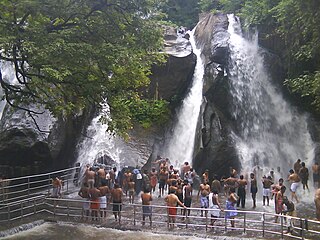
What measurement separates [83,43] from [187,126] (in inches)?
553

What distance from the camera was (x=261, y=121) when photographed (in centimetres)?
2327

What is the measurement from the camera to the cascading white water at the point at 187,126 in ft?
77.5

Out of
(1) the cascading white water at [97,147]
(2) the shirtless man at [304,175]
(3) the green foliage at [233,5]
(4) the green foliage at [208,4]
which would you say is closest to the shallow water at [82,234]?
(1) the cascading white water at [97,147]

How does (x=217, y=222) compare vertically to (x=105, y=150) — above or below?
below

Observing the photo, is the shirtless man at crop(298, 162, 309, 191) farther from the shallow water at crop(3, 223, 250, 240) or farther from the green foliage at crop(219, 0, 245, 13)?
the green foliage at crop(219, 0, 245, 13)

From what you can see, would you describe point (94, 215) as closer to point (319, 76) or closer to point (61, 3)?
point (61, 3)

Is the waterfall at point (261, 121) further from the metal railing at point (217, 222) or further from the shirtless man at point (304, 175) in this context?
the metal railing at point (217, 222)

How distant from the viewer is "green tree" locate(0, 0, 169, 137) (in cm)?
1097

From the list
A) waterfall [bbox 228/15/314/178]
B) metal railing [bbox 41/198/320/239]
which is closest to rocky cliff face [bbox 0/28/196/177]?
waterfall [bbox 228/15/314/178]

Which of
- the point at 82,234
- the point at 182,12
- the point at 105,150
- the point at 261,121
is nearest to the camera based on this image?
the point at 82,234

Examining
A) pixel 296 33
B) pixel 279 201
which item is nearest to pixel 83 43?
pixel 279 201

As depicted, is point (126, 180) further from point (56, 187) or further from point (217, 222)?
point (217, 222)

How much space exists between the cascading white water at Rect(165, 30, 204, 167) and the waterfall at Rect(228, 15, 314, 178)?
276 cm

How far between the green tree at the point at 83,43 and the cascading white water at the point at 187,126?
9.80 m
